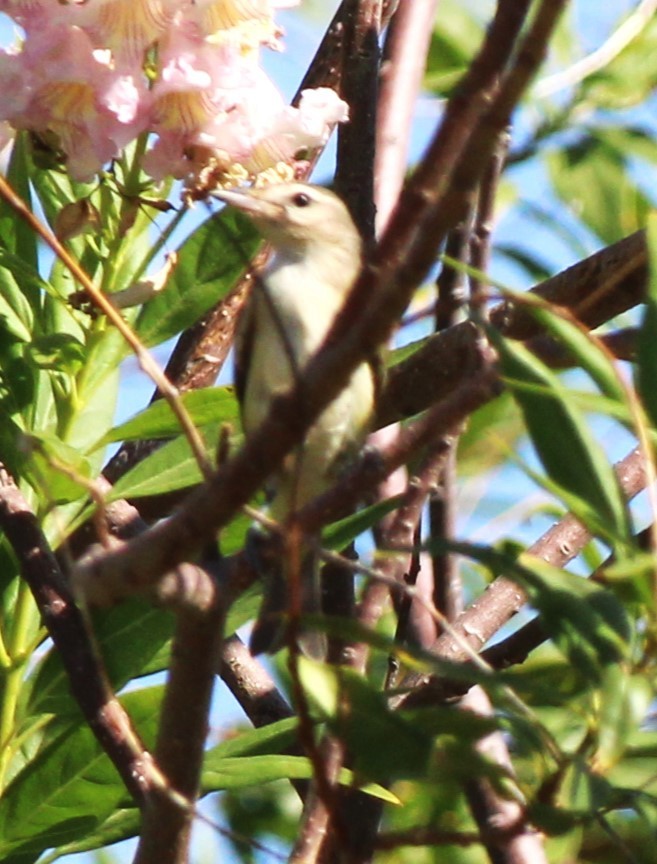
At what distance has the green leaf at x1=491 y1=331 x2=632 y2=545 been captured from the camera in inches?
54.6

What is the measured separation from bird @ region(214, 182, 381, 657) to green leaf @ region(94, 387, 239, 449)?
0.22 ft

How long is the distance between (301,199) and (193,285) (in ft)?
1.89

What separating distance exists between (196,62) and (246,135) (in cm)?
14

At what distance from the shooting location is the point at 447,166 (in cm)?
109

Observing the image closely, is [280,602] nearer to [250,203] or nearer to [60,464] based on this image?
[60,464]

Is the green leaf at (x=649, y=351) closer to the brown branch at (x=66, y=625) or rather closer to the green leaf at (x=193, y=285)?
the brown branch at (x=66, y=625)

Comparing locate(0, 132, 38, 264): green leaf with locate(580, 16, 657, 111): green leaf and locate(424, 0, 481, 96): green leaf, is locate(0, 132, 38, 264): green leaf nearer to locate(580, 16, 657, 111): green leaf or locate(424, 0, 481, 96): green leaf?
locate(424, 0, 481, 96): green leaf

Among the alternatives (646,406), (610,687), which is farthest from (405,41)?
(610,687)

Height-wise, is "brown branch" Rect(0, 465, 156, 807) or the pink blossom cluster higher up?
the pink blossom cluster

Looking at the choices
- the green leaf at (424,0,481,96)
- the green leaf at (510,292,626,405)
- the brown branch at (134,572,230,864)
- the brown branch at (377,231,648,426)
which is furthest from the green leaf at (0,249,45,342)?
the green leaf at (424,0,481,96)

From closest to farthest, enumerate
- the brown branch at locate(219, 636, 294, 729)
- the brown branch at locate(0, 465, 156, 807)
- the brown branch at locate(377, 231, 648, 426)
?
the brown branch at locate(0, 465, 156, 807)
the brown branch at locate(377, 231, 648, 426)
the brown branch at locate(219, 636, 294, 729)

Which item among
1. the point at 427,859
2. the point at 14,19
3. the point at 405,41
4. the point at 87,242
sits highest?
the point at 405,41

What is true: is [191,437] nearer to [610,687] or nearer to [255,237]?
[610,687]

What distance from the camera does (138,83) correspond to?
233 centimetres
